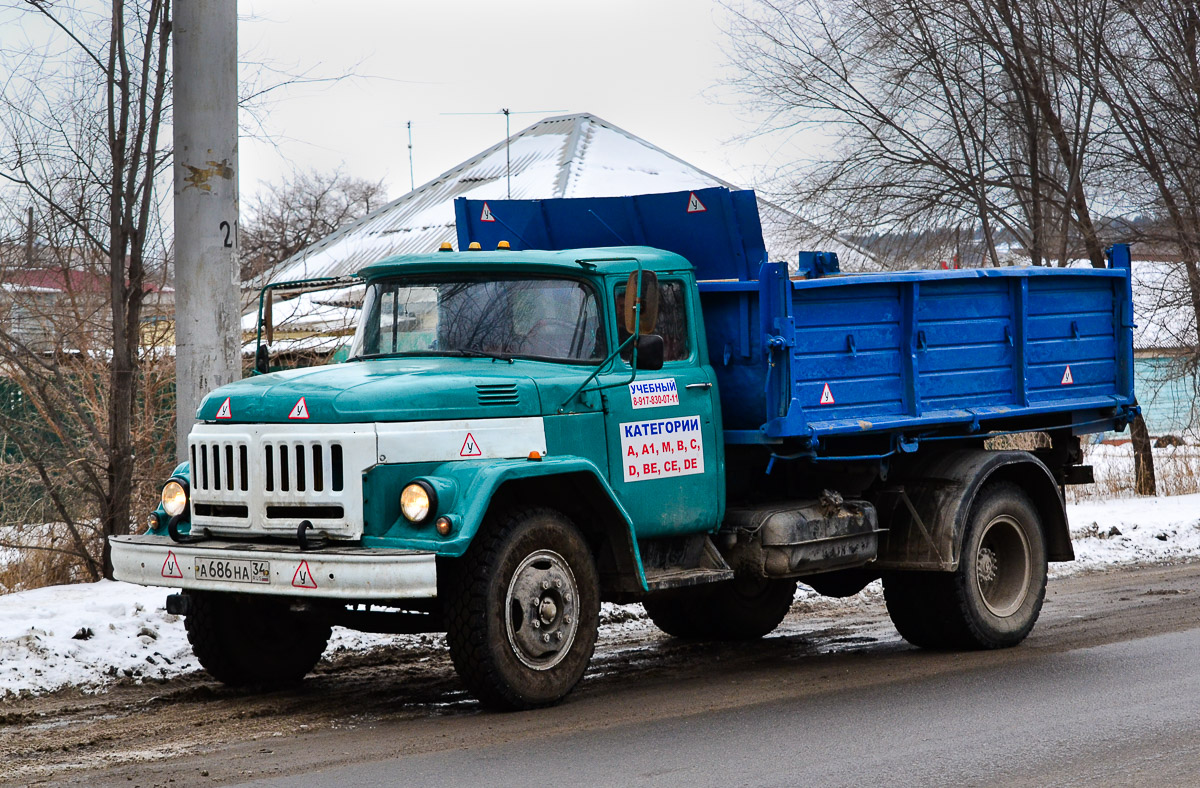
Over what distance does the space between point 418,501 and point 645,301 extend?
60.3 inches

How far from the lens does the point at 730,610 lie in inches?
370

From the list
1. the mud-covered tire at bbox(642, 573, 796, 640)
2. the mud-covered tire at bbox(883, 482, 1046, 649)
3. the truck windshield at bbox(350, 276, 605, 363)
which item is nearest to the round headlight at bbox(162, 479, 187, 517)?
the truck windshield at bbox(350, 276, 605, 363)

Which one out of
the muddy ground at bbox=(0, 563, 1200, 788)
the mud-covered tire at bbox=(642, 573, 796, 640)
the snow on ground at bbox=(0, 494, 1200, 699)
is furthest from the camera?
the mud-covered tire at bbox=(642, 573, 796, 640)

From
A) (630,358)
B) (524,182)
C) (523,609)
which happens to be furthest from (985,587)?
(524,182)

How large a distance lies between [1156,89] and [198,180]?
13762 millimetres

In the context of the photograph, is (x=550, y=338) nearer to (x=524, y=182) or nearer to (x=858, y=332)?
(x=858, y=332)

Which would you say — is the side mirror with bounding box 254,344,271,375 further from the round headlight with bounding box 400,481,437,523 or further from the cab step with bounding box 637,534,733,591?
the cab step with bounding box 637,534,733,591

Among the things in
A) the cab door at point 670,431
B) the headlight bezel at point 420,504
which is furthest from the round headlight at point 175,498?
the cab door at point 670,431

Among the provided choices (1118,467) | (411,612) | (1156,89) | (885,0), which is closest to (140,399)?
(411,612)

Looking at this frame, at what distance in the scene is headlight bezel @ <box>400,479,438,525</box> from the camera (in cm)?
638

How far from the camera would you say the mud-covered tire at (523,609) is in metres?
6.51

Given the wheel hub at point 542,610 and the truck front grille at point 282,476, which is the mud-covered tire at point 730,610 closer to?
the wheel hub at point 542,610

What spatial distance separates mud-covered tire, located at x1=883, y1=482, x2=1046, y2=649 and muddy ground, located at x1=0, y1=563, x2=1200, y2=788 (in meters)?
0.15

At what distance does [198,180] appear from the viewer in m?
8.88
